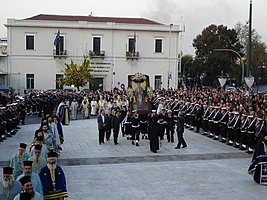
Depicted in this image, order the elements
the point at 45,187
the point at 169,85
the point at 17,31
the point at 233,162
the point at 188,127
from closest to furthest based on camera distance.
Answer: the point at 45,187 → the point at 233,162 → the point at 188,127 → the point at 17,31 → the point at 169,85

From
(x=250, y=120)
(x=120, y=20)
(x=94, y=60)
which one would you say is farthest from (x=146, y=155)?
(x=120, y=20)

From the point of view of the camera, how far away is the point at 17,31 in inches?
2210

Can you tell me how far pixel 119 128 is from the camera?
851 inches

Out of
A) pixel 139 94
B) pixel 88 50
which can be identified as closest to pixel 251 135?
pixel 139 94

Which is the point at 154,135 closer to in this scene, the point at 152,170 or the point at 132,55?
the point at 152,170

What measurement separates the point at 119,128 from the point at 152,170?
23.6ft

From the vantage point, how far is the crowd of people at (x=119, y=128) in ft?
26.4

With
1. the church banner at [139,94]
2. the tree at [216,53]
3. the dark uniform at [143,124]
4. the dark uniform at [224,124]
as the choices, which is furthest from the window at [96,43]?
the dark uniform at [224,124]

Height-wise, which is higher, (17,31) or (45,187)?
(17,31)

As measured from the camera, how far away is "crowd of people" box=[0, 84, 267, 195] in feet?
26.4

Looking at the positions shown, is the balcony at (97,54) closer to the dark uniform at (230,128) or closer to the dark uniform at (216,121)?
the dark uniform at (216,121)

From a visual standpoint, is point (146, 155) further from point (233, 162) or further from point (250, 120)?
point (250, 120)

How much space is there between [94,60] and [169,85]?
10586 millimetres

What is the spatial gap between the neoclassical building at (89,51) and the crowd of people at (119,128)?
23.5 meters
